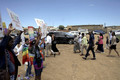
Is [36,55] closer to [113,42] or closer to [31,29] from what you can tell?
[31,29]

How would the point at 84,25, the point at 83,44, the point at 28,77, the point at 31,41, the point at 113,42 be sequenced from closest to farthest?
1. the point at 31,41
2. the point at 28,77
3. the point at 113,42
4. the point at 83,44
5. the point at 84,25

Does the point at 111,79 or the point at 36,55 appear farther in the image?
the point at 111,79

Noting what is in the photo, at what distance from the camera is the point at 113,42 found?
7680 millimetres

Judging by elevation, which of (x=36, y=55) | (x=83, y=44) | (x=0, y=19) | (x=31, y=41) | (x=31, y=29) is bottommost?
(x=83, y=44)

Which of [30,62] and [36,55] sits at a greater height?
A: [36,55]

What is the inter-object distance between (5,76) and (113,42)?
7157mm

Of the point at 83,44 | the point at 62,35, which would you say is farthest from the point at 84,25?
the point at 83,44

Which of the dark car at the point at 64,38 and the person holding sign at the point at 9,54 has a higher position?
the person holding sign at the point at 9,54

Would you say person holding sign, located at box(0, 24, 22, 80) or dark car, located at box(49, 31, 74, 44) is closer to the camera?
person holding sign, located at box(0, 24, 22, 80)

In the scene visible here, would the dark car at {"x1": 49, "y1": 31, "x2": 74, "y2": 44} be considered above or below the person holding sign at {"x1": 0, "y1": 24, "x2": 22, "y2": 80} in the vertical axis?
below

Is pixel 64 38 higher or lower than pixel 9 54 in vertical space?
lower

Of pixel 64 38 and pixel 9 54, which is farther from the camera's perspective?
pixel 64 38

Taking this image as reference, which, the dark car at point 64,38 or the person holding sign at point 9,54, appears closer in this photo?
the person holding sign at point 9,54

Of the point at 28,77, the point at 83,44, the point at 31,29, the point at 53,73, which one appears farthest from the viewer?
the point at 83,44
